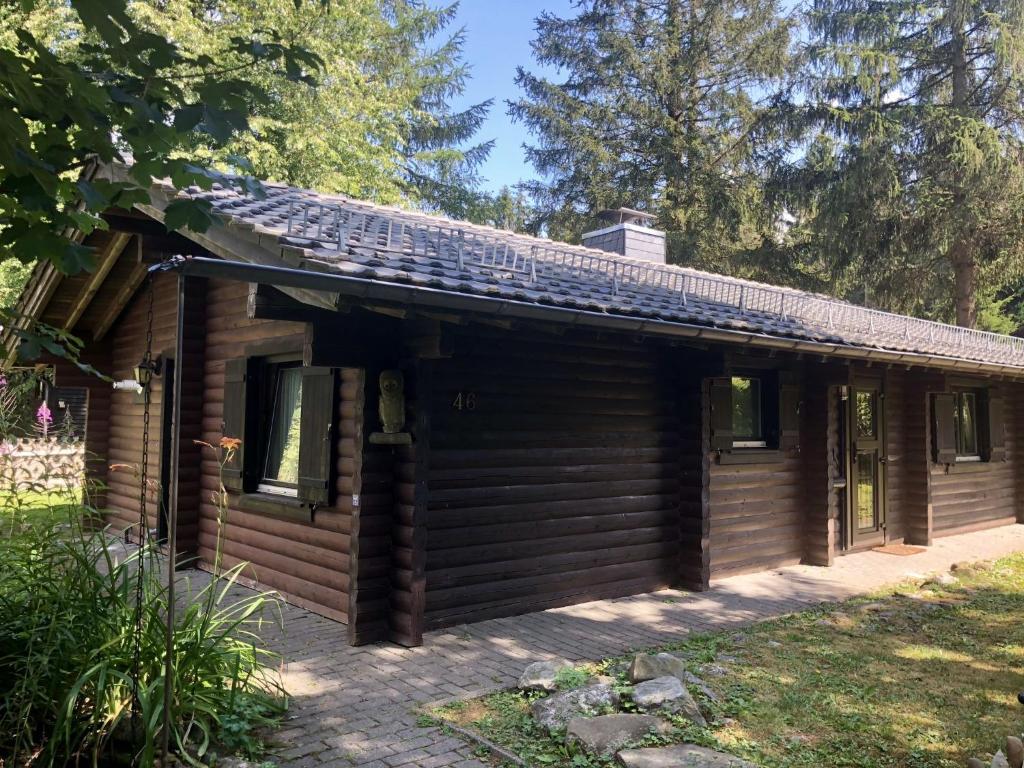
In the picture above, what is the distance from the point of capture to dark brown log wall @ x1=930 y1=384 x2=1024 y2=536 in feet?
35.2

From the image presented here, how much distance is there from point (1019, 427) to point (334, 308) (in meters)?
12.5

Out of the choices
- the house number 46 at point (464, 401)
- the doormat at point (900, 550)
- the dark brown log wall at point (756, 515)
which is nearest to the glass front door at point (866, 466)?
the doormat at point (900, 550)

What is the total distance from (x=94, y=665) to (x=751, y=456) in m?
6.35

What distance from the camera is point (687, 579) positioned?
7168 millimetres

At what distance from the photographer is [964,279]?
17.5m

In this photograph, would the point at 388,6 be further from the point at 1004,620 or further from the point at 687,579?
the point at 1004,620

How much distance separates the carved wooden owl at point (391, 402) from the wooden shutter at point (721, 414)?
3.37 meters

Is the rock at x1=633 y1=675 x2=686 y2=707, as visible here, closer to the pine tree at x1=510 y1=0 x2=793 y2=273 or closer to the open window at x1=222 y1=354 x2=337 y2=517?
the open window at x1=222 y1=354 x2=337 y2=517

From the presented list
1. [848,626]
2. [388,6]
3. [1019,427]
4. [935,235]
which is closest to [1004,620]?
[848,626]

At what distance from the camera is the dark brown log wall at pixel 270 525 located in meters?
5.76

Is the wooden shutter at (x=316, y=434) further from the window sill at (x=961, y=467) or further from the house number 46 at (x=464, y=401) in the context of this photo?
the window sill at (x=961, y=467)

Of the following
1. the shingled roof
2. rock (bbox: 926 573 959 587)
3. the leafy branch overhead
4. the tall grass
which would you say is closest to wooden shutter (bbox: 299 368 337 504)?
the shingled roof

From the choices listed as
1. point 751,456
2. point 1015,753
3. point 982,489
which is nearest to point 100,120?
point 1015,753

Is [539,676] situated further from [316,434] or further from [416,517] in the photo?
[316,434]
